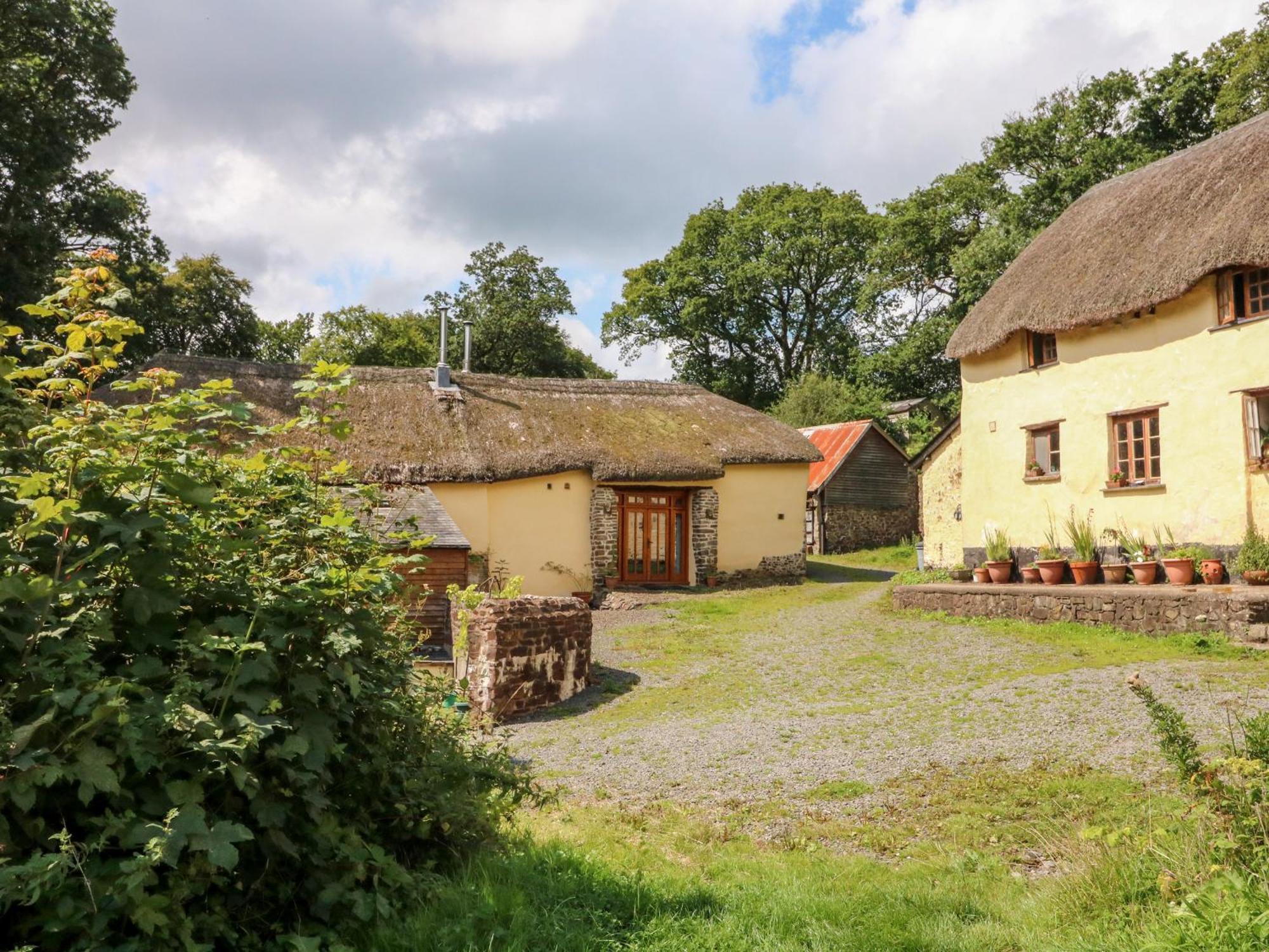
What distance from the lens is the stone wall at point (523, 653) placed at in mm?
9648

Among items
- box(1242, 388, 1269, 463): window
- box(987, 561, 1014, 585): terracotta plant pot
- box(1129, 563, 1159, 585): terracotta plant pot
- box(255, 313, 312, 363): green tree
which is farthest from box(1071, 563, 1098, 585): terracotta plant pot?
box(255, 313, 312, 363): green tree

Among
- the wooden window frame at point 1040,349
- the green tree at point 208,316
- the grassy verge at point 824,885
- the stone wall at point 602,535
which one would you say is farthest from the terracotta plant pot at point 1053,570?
the green tree at point 208,316

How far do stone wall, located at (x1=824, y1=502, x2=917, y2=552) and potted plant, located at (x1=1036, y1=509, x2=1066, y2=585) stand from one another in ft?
45.8

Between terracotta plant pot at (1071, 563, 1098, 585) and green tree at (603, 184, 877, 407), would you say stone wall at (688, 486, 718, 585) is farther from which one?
green tree at (603, 184, 877, 407)

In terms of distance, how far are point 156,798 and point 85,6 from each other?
22.5m

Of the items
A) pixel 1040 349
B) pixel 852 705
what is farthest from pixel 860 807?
pixel 1040 349

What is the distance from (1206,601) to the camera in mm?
10945

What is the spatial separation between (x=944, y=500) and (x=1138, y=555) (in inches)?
275

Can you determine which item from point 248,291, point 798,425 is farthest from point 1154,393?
point 248,291

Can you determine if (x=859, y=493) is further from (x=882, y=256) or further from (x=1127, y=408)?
(x=1127, y=408)

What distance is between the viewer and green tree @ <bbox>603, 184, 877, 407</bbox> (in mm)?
41438

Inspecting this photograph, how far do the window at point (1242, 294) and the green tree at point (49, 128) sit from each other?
20023 mm

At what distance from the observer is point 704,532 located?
70.5 feet

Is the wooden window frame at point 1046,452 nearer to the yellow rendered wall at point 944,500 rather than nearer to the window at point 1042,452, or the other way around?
the window at point 1042,452
